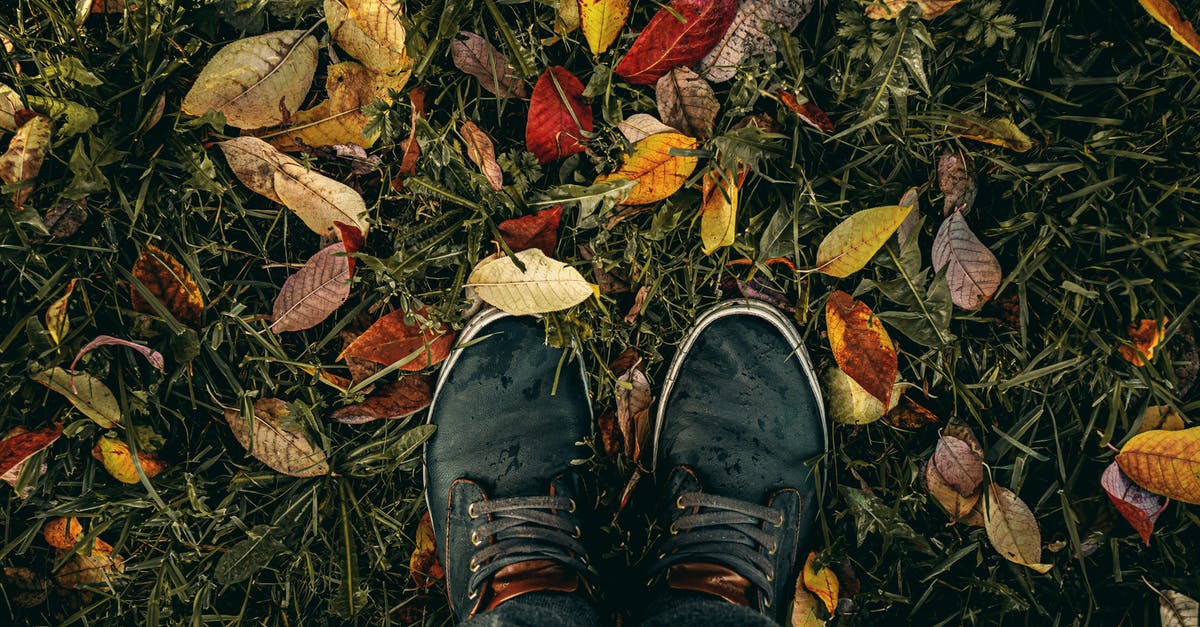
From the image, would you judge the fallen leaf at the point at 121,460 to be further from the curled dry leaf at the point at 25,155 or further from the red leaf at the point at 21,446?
the curled dry leaf at the point at 25,155

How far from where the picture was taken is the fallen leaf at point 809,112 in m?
1.27

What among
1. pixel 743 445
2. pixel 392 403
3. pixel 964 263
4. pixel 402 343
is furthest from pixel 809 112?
pixel 392 403

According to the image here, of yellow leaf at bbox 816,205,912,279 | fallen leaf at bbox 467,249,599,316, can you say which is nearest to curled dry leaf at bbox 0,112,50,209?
fallen leaf at bbox 467,249,599,316

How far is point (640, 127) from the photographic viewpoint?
1.27m

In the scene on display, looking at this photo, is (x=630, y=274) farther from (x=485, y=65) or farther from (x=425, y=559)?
(x=425, y=559)

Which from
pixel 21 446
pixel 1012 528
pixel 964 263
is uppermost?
pixel 964 263

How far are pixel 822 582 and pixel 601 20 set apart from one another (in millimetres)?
1267

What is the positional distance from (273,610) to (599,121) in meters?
1.29

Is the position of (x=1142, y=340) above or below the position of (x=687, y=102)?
below

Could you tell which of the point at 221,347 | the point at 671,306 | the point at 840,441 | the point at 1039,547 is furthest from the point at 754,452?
the point at 221,347

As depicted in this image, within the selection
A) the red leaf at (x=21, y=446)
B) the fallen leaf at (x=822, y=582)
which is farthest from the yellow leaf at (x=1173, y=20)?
the red leaf at (x=21, y=446)

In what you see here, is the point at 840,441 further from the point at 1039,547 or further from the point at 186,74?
the point at 186,74

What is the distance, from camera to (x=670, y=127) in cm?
127

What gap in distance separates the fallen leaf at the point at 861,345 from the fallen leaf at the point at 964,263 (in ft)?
0.55
